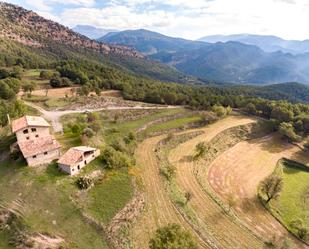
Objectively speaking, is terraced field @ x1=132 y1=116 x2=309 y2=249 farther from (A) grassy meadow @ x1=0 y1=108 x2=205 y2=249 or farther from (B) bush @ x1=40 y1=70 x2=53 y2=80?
(B) bush @ x1=40 y1=70 x2=53 y2=80

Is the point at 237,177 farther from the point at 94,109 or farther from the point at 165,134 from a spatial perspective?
the point at 94,109

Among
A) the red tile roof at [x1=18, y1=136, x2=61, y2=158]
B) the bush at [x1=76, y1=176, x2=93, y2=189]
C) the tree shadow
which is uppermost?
the red tile roof at [x1=18, y1=136, x2=61, y2=158]

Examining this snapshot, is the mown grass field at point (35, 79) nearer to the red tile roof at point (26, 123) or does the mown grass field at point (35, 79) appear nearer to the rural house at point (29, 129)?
the red tile roof at point (26, 123)

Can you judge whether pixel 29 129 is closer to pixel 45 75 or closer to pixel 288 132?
pixel 45 75

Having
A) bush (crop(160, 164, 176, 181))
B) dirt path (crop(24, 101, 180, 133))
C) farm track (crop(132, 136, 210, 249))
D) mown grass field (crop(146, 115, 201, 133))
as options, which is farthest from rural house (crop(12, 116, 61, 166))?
mown grass field (crop(146, 115, 201, 133))

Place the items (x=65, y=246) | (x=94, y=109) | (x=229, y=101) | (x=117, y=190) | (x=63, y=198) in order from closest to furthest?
1. (x=65, y=246)
2. (x=63, y=198)
3. (x=117, y=190)
4. (x=94, y=109)
5. (x=229, y=101)

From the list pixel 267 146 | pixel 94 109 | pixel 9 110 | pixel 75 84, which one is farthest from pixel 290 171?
pixel 75 84
